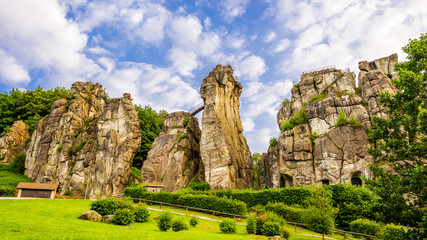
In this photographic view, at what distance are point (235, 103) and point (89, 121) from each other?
36494 millimetres

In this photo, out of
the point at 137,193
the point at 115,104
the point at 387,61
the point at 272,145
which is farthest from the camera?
the point at 115,104

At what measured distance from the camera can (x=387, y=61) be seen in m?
44.5

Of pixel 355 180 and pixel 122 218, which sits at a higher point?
pixel 355 180

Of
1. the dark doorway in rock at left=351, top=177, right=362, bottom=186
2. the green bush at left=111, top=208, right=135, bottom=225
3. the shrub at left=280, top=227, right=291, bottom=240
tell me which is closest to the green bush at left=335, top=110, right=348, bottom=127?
the dark doorway in rock at left=351, top=177, right=362, bottom=186

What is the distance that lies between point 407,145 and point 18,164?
73361 millimetres

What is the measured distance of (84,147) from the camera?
179 feet

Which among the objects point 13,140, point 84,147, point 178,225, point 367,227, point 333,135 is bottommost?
point 367,227

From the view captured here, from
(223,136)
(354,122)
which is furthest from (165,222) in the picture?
(354,122)

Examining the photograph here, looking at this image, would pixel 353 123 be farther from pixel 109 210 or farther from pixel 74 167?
pixel 74 167

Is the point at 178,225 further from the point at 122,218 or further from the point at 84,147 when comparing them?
the point at 84,147

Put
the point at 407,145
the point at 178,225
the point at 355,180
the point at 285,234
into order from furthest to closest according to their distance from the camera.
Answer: the point at 355,180 < the point at 285,234 < the point at 178,225 < the point at 407,145

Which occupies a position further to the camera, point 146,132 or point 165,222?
point 146,132

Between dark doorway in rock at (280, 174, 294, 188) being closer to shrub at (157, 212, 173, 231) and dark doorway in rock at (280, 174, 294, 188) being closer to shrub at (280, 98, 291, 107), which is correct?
shrub at (280, 98, 291, 107)

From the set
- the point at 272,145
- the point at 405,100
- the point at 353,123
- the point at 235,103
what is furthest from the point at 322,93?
the point at 405,100
